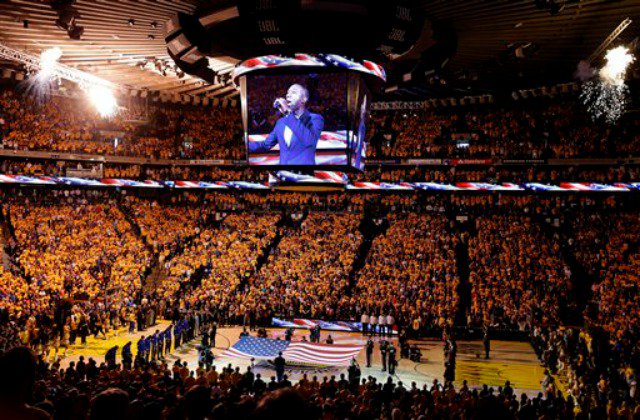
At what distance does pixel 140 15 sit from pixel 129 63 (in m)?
9.62

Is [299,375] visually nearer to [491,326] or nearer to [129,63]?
[491,326]

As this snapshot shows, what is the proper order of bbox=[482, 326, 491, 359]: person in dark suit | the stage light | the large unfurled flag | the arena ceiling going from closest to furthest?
the arena ceiling, the stage light, the large unfurled flag, bbox=[482, 326, 491, 359]: person in dark suit

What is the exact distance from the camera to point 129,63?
26984 millimetres

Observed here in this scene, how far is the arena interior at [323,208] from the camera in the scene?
51.9 feet

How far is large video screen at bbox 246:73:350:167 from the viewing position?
59.1ft

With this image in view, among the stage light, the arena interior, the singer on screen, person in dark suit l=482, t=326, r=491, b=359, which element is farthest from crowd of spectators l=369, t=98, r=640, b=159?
the stage light

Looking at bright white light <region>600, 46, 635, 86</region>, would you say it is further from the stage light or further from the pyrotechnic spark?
the stage light

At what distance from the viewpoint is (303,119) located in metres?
→ 18.3

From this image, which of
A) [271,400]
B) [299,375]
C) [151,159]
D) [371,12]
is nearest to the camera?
[271,400]

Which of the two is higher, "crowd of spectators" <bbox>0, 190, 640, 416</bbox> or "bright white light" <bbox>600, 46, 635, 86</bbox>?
"bright white light" <bbox>600, 46, 635, 86</bbox>

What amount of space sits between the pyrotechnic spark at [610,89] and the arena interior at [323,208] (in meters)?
0.24

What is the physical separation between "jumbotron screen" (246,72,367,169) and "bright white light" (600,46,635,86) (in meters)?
13.8

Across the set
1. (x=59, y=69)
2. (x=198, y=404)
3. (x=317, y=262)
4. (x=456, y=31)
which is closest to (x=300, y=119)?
(x=456, y=31)

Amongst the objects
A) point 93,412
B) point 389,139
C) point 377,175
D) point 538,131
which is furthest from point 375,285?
point 93,412
